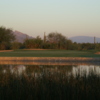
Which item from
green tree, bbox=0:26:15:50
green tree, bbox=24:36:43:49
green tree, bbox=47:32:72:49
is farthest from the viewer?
green tree, bbox=47:32:72:49

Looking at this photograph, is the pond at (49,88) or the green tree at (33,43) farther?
the green tree at (33,43)

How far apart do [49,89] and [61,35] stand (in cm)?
5040

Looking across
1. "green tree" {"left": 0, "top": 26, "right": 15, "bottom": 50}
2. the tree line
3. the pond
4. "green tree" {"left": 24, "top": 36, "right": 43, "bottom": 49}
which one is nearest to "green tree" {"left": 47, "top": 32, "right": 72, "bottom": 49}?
the tree line

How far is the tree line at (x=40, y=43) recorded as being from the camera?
152 ft

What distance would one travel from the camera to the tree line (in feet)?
152

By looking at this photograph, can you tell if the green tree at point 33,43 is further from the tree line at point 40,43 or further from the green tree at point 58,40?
the green tree at point 58,40

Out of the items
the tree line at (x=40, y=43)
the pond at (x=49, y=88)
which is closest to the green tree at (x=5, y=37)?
the tree line at (x=40, y=43)

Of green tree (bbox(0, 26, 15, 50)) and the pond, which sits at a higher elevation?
green tree (bbox(0, 26, 15, 50))

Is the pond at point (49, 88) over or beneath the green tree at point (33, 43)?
beneath

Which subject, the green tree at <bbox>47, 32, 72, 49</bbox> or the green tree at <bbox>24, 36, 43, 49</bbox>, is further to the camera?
the green tree at <bbox>47, 32, 72, 49</bbox>

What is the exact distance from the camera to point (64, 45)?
52.2m

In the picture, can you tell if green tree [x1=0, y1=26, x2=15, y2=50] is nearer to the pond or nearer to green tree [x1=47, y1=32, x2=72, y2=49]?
green tree [x1=47, y1=32, x2=72, y2=49]

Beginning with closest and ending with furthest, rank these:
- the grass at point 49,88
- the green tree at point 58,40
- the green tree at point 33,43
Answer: the grass at point 49,88, the green tree at point 33,43, the green tree at point 58,40

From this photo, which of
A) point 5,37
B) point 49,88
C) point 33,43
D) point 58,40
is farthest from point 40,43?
point 49,88
